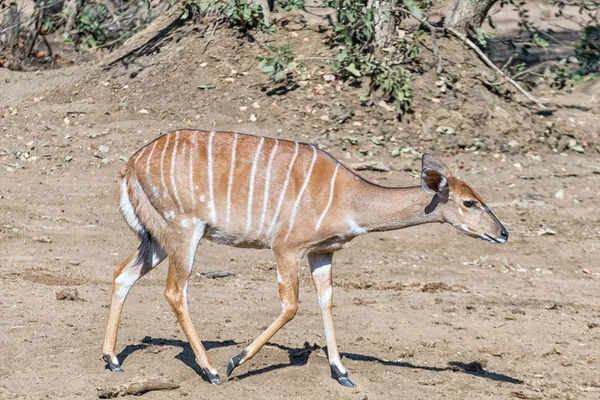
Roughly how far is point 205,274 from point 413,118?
4.14 m

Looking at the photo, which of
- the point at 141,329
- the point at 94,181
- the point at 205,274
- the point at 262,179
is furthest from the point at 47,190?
the point at 262,179

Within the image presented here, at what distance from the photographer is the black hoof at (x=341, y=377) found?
5973 mm

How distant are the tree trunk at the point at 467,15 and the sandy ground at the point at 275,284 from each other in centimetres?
206

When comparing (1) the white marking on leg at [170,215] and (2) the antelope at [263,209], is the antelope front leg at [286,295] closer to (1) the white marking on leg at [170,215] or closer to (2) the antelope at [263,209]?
(2) the antelope at [263,209]

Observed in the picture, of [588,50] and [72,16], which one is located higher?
[588,50]

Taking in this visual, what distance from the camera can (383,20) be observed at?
40.3 feet

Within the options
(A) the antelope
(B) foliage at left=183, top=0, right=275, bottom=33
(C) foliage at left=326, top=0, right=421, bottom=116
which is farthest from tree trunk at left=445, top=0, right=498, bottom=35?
(A) the antelope

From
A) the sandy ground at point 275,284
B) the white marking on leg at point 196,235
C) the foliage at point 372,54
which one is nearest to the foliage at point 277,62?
the sandy ground at point 275,284

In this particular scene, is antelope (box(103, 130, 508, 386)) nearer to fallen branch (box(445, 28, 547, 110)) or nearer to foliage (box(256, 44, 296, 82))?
foliage (box(256, 44, 296, 82))

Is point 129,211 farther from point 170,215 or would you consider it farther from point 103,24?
point 103,24

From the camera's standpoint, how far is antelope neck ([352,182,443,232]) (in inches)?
238

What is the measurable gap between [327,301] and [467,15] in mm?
7417

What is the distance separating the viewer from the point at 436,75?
12312 millimetres

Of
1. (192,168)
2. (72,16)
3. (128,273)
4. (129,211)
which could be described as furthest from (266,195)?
(72,16)
